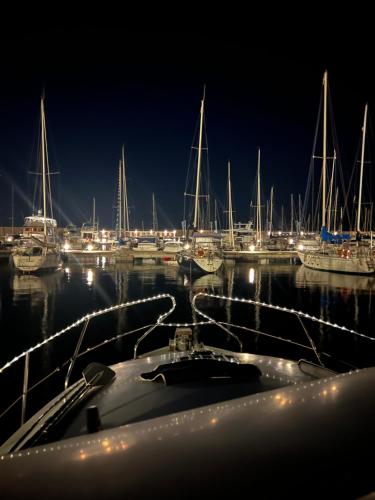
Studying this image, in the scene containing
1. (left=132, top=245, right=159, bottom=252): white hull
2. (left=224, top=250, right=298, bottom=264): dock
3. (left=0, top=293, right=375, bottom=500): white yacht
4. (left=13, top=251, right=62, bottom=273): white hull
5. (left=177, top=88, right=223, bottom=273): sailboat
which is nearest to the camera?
(left=0, top=293, right=375, bottom=500): white yacht

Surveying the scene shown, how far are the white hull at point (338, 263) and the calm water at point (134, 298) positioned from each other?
1592mm

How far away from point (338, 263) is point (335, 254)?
194 centimetres

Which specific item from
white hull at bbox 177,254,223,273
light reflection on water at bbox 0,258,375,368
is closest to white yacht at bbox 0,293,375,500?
light reflection on water at bbox 0,258,375,368

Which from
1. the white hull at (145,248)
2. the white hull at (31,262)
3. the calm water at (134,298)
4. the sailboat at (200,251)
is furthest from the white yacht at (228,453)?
the white hull at (145,248)

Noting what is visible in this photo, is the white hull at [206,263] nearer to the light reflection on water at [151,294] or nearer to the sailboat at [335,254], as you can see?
the light reflection on water at [151,294]

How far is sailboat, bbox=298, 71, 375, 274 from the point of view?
35.7 meters

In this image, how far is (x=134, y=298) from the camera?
23.8 metres

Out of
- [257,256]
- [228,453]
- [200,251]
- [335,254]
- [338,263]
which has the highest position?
[228,453]

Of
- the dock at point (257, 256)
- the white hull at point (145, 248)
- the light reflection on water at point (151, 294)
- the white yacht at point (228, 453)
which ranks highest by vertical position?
the white yacht at point (228, 453)

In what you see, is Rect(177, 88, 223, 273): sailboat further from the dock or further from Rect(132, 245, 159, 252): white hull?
Rect(132, 245, 159, 252): white hull

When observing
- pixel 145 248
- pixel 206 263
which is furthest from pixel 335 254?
pixel 145 248

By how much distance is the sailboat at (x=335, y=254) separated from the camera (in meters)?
35.7

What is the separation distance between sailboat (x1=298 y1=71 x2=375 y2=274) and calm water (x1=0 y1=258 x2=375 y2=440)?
5.79 ft

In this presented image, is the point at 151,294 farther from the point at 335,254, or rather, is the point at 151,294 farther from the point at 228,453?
the point at 335,254
